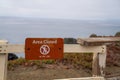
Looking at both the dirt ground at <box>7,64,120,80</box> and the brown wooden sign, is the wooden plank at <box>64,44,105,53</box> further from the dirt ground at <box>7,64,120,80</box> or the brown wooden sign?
the dirt ground at <box>7,64,120,80</box>

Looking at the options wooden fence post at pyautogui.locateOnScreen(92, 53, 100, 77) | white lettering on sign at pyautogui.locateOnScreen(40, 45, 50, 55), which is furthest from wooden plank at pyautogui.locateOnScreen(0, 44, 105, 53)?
white lettering on sign at pyautogui.locateOnScreen(40, 45, 50, 55)

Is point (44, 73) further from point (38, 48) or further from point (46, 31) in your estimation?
point (46, 31)

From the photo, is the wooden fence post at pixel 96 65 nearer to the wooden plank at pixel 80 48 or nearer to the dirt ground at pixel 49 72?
the wooden plank at pixel 80 48

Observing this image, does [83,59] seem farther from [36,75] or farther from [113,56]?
[36,75]

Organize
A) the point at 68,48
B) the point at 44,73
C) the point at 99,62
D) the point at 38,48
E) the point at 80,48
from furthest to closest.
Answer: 1. the point at 44,73
2. the point at 99,62
3. the point at 80,48
4. the point at 68,48
5. the point at 38,48

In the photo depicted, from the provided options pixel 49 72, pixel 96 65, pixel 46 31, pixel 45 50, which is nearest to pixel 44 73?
pixel 49 72

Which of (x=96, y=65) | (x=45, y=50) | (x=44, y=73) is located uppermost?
(x=45, y=50)

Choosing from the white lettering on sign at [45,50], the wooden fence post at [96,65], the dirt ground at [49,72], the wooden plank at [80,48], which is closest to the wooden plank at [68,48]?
the wooden plank at [80,48]

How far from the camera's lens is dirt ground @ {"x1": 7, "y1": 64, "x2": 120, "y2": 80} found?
252 inches

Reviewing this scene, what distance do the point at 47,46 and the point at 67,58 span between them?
2.50 metres

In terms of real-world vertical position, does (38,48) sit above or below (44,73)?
above

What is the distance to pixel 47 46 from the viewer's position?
204 inches

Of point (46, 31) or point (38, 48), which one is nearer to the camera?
point (38, 48)

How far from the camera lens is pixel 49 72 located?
671cm
